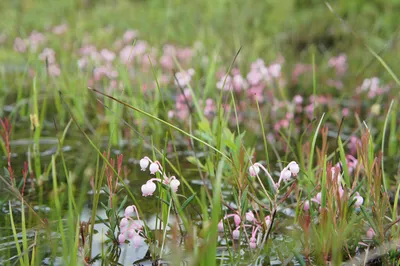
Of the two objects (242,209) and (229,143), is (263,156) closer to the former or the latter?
(229,143)

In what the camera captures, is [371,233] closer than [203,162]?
Yes

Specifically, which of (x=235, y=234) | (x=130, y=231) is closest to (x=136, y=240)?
(x=130, y=231)

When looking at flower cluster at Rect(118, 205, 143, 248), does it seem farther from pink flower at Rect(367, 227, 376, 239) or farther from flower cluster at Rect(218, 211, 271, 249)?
pink flower at Rect(367, 227, 376, 239)

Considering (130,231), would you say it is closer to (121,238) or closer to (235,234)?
(121,238)

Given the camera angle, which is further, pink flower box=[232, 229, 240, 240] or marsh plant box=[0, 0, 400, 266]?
pink flower box=[232, 229, 240, 240]

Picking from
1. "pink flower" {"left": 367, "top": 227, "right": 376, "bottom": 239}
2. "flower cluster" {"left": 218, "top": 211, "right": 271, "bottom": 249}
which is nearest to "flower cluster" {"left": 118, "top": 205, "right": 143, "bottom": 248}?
"flower cluster" {"left": 218, "top": 211, "right": 271, "bottom": 249}

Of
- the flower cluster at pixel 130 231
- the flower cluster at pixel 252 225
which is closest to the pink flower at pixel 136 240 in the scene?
the flower cluster at pixel 130 231

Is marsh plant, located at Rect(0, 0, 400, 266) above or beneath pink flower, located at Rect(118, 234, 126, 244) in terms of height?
above

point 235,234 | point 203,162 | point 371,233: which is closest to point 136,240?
point 235,234

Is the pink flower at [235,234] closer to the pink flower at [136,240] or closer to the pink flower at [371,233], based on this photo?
the pink flower at [136,240]

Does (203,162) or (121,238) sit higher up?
(203,162)

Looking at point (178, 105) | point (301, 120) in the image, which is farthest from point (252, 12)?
point (178, 105)

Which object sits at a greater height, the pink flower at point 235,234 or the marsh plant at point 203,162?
the marsh plant at point 203,162

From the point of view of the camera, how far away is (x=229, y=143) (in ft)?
6.06
